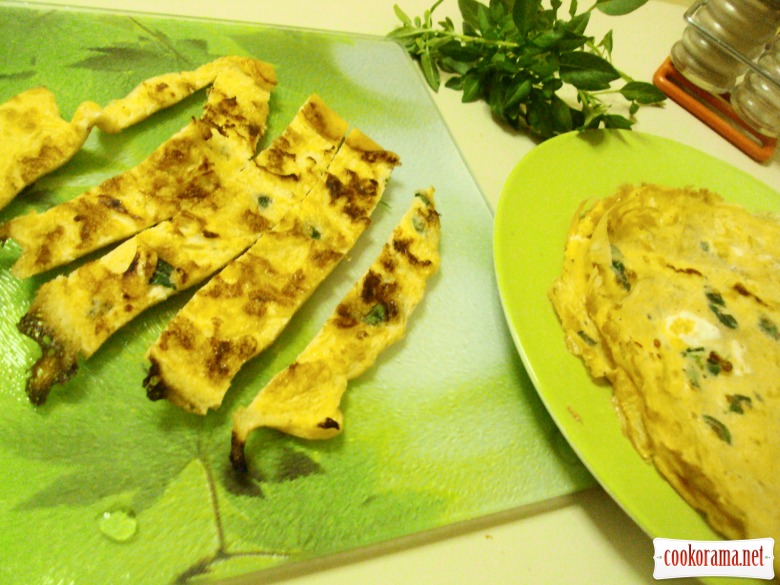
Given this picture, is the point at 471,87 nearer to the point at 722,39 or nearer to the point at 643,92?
the point at 643,92

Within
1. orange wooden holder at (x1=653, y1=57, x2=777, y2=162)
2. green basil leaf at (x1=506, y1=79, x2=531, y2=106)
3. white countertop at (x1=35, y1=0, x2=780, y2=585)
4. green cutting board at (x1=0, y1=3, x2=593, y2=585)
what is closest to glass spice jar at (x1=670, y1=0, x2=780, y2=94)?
orange wooden holder at (x1=653, y1=57, x2=777, y2=162)

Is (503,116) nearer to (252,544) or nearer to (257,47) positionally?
(257,47)

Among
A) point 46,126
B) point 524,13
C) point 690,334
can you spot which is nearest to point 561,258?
point 690,334

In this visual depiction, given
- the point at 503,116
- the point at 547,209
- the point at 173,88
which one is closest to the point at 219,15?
the point at 173,88

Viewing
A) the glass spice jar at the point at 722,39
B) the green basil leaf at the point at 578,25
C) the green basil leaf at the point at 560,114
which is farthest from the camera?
the glass spice jar at the point at 722,39

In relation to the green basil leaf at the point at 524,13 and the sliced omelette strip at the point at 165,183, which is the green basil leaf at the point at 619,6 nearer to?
the green basil leaf at the point at 524,13

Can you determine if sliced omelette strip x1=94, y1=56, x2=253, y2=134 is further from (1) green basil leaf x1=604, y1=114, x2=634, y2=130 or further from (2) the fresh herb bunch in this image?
(1) green basil leaf x1=604, y1=114, x2=634, y2=130

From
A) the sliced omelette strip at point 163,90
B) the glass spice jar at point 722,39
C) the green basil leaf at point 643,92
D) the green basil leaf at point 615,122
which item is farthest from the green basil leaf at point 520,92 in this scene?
the glass spice jar at point 722,39
